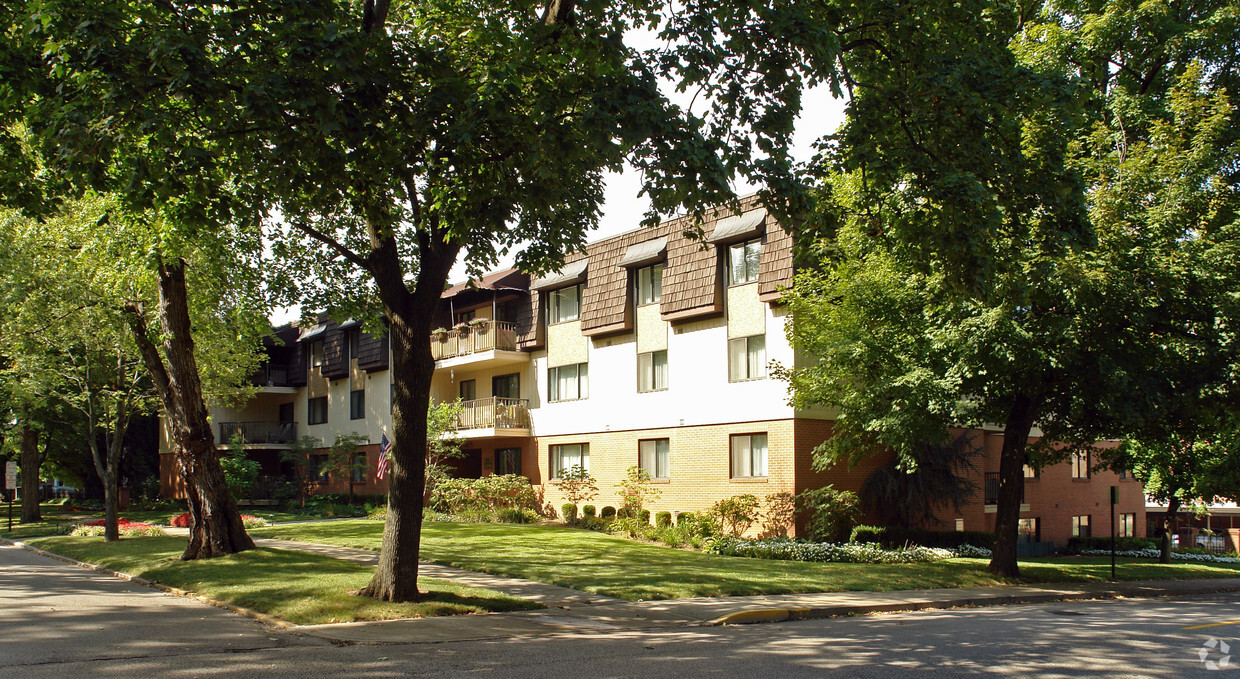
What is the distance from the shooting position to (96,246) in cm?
1934

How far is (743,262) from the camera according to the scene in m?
27.0

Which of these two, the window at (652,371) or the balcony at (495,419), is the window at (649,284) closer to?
the window at (652,371)

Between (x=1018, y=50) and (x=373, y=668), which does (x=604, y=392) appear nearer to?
(x=1018, y=50)

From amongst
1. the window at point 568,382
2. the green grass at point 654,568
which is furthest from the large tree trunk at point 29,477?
the window at point 568,382

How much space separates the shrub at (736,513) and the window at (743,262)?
20.3ft

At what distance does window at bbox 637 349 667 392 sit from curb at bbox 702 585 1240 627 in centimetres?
1390

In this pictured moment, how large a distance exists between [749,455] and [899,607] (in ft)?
38.4

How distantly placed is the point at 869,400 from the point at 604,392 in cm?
1331

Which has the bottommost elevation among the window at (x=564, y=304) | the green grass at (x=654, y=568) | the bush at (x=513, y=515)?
the bush at (x=513, y=515)

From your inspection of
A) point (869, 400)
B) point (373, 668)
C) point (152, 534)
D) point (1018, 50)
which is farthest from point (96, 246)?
point (1018, 50)

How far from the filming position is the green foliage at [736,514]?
82.6 ft

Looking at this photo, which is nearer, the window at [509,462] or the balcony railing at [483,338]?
the balcony railing at [483,338]

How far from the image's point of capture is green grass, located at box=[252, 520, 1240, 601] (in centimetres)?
1620

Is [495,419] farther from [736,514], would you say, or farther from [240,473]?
[240,473]
